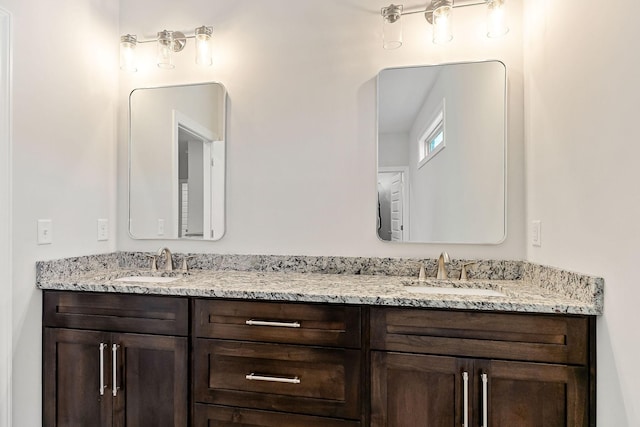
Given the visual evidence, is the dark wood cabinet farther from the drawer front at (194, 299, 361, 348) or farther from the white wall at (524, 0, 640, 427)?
the white wall at (524, 0, 640, 427)

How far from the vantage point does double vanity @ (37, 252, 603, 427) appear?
1.38 metres

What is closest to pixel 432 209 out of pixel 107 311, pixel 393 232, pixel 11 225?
pixel 393 232

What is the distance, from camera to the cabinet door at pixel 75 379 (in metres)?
1.73

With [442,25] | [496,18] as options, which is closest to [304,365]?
[442,25]

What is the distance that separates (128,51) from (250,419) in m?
2.12

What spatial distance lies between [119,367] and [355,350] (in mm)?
1054

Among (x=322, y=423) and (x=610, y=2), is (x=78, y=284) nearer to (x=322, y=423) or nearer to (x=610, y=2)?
(x=322, y=423)

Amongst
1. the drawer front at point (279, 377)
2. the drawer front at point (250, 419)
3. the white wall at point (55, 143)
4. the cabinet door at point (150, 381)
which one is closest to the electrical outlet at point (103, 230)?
the white wall at point (55, 143)

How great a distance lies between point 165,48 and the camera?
2.23 m

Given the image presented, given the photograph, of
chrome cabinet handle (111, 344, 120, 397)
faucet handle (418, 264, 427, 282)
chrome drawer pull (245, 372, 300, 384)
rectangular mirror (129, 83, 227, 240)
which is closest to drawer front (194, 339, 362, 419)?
chrome drawer pull (245, 372, 300, 384)

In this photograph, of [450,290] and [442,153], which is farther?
[442,153]

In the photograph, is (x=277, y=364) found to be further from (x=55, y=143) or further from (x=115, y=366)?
(x=55, y=143)

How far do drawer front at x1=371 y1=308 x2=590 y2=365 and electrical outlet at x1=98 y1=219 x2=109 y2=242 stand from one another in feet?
5.44

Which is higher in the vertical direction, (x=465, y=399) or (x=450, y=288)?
(x=450, y=288)
